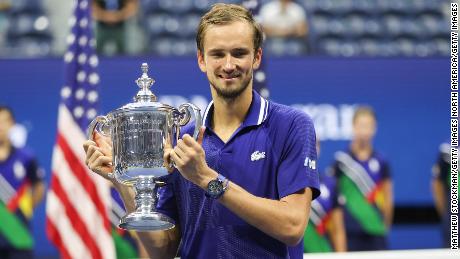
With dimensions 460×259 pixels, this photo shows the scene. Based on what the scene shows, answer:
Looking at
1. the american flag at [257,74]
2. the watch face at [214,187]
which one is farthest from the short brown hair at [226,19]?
the american flag at [257,74]

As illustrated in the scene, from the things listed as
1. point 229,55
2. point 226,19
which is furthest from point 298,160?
point 226,19

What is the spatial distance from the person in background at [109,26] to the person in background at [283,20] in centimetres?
152

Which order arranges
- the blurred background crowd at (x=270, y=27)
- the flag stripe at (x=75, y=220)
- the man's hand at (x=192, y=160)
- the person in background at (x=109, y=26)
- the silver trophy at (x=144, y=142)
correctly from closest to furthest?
1. the man's hand at (x=192, y=160)
2. the silver trophy at (x=144, y=142)
3. the flag stripe at (x=75, y=220)
4. the person in background at (x=109, y=26)
5. the blurred background crowd at (x=270, y=27)

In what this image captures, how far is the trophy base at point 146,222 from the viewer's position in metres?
3.12

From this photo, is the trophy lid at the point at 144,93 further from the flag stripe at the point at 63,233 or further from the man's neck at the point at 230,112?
the flag stripe at the point at 63,233

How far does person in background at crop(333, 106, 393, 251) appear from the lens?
8.48 metres

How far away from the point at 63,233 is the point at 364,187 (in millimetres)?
3219

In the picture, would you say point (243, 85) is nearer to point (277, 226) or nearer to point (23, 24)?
point (277, 226)

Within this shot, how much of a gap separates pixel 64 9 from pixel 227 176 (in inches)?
265

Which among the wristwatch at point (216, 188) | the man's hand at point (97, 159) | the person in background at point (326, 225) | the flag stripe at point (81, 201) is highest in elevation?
the man's hand at point (97, 159)

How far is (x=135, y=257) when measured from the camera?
7.77 metres

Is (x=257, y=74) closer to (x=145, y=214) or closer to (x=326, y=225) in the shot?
(x=145, y=214)

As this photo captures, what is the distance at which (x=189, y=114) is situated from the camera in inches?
127

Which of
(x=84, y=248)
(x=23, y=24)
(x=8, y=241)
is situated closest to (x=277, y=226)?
(x=84, y=248)
